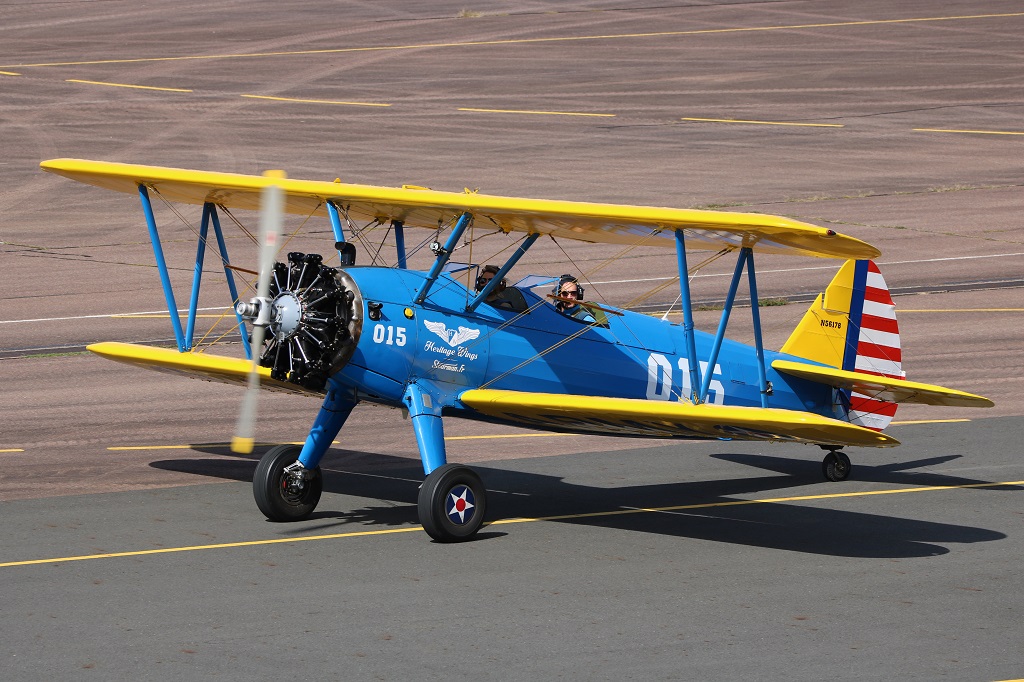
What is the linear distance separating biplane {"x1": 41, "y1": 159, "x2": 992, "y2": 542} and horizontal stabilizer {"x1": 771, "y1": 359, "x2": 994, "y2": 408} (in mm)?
26

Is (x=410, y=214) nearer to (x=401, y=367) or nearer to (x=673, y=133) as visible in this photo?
(x=401, y=367)

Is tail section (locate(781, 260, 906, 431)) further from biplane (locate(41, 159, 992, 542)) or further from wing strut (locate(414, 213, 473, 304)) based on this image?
wing strut (locate(414, 213, 473, 304))

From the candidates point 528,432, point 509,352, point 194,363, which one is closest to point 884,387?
point 509,352

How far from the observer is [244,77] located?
42562mm

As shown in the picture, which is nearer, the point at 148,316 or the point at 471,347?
the point at 471,347

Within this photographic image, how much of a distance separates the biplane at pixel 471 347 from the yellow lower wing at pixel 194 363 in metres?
0.02

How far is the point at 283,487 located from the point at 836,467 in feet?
19.4

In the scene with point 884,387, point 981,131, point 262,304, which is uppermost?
point 981,131

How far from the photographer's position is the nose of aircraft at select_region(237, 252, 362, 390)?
10.9m

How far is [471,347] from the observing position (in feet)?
38.9

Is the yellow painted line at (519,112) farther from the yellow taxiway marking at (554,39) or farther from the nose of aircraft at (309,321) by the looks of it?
the nose of aircraft at (309,321)

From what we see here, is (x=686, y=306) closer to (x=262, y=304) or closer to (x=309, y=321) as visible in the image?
(x=309, y=321)

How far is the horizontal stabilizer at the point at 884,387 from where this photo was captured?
38.3 feet

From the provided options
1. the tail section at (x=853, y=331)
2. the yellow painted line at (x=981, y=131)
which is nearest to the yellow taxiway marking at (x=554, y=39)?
the yellow painted line at (x=981, y=131)
